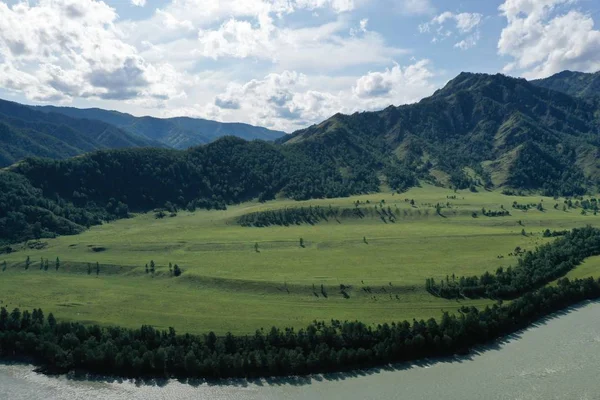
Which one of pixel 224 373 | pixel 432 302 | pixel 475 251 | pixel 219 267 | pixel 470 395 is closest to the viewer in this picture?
pixel 470 395

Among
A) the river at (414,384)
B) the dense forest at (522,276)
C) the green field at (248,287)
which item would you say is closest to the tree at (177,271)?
the green field at (248,287)

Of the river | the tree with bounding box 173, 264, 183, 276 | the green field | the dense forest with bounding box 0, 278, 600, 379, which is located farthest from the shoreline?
the tree with bounding box 173, 264, 183, 276

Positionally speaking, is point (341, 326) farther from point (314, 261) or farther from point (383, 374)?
point (314, 261)

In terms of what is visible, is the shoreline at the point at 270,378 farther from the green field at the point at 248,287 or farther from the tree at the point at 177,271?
the tree at the point at 177,271

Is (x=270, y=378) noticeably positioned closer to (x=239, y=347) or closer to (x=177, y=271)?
(x=239, y=347)

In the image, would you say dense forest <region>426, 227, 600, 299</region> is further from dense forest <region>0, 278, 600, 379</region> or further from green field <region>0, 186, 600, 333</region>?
dense forest <region>0, 278, 600, 379</region>

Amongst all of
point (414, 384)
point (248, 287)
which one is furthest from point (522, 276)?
point (248, 287)

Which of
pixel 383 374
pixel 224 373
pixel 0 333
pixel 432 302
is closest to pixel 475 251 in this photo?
pixel 432 302
